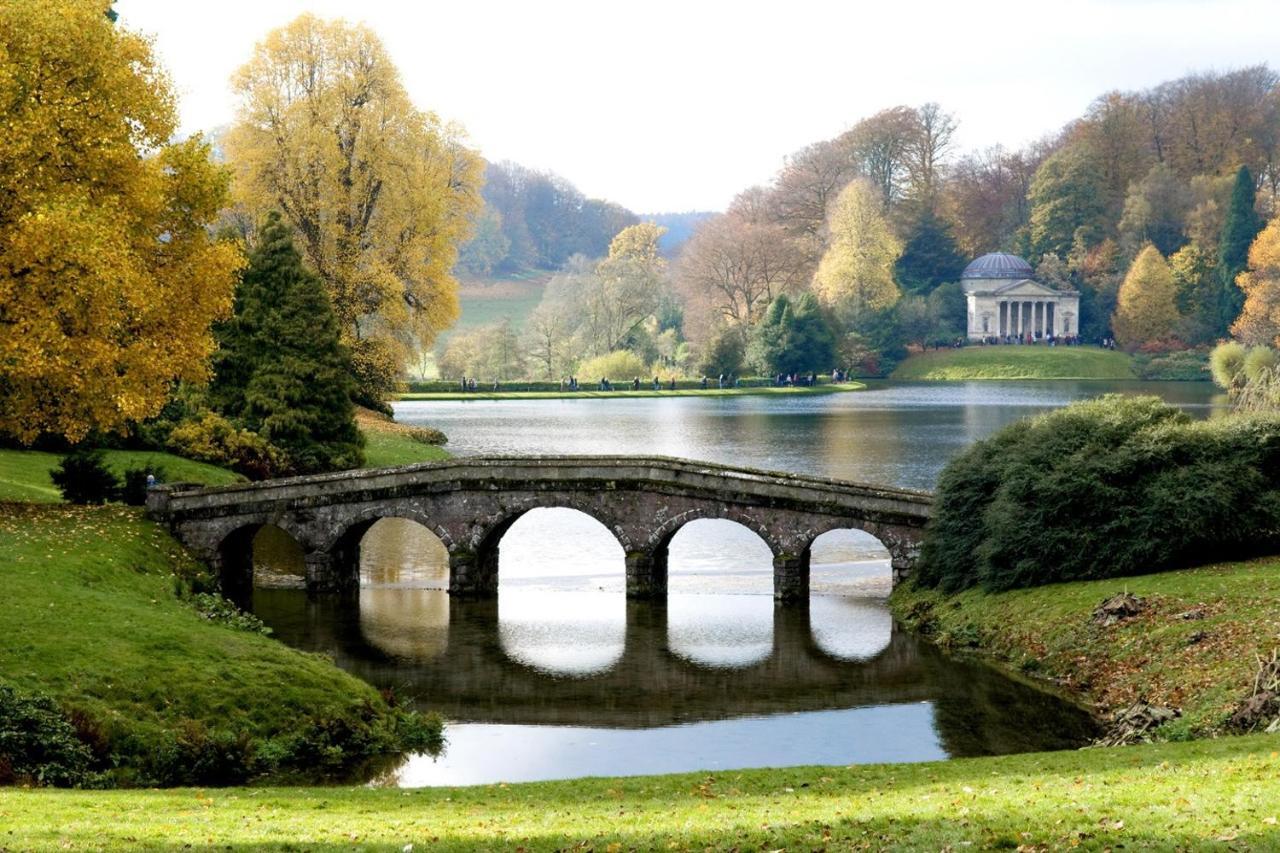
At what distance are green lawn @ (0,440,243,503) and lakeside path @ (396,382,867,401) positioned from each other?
70.1 m

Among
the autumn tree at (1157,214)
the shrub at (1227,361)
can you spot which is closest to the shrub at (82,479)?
the shrub at (1227,361)

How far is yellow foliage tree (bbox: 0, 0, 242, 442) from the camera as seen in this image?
36.8 m

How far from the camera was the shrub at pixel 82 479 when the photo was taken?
44.9 meters

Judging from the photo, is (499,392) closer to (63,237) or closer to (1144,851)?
(63,237)

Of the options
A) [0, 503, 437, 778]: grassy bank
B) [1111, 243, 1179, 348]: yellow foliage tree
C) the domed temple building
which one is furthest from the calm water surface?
the domed temple building

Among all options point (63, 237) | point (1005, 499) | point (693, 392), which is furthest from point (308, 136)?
point (693, 392)

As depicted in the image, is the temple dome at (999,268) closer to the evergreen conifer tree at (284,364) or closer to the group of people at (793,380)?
the group of people at (793,380)

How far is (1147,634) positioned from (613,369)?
350 ft

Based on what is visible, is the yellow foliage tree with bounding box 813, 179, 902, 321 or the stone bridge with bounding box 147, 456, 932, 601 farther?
the yellow foliage tree with bounding box 813, 179, 902, 321

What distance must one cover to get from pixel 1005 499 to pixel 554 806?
2110 centimetres

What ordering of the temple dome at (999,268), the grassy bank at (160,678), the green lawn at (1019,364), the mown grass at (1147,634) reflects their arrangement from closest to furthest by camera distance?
1. the grassy bank at (160,678)
2. the mown grass at (1147,634)
3. the green lawn at (1019,364)
4. the temple dome at (999,268)

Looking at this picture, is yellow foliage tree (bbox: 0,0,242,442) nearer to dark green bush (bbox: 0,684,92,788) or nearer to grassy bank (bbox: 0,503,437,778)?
grassy bank (bbox: 0,503,437,778)

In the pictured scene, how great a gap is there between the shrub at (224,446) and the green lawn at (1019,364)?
105 meters

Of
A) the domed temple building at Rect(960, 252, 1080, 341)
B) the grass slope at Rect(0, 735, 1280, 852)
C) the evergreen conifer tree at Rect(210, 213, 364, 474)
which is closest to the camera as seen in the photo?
the grass slope at Rect(0, 735, 1280, 852)
